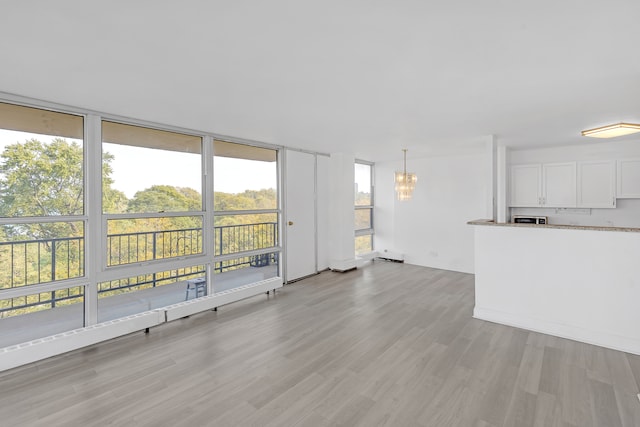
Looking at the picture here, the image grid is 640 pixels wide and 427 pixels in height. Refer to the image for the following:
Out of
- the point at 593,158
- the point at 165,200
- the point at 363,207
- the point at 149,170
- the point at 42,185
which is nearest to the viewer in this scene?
the point at 42,185

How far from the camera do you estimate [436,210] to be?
266 inches

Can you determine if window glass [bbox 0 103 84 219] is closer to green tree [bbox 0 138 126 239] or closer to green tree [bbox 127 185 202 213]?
green tree [bbox 0 138 126 239]

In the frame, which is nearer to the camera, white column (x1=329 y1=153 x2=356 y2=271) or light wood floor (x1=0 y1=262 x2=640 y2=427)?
light wood floor (x1=0 y1=262 x2=640 y2=427)

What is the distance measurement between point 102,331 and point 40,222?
1.27m

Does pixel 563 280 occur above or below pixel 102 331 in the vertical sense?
above

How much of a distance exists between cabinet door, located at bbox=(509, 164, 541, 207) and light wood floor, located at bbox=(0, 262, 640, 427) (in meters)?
2.96

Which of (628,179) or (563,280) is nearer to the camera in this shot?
(563,280)

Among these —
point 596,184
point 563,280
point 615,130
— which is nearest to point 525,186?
point 596,184

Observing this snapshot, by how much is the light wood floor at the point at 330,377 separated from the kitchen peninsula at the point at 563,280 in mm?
227

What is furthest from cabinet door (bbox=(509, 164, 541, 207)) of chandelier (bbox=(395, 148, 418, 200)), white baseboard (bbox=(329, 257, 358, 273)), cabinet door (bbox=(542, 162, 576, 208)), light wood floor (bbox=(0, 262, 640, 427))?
white baseboard (bbox=(329, 257, 358, 273))

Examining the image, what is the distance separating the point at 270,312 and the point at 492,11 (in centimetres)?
388

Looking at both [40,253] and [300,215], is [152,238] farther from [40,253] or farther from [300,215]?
[300,215]

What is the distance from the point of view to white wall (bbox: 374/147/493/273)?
620 centimetres

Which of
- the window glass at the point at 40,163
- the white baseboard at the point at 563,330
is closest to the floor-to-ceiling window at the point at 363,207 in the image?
the white baseboard at the point at 563,330
